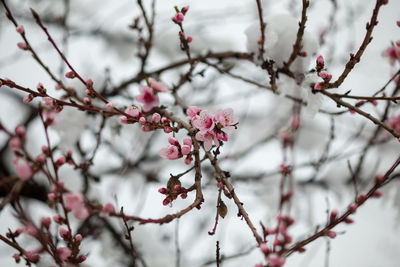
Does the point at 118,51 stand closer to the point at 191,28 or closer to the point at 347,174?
the point at 191,28

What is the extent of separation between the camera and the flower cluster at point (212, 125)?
2.50 ft

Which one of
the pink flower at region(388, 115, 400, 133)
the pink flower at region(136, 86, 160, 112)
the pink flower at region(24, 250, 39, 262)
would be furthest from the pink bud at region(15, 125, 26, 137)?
the pink flower at region(388, 115, 400, 133)

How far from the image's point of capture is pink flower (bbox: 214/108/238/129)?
30.0 inches

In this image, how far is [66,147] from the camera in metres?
1.62

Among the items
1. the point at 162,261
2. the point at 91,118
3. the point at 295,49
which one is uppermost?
the point at 91,118

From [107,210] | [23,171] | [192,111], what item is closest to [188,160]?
[192,111]

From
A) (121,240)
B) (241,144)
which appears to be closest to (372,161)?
(241,144)

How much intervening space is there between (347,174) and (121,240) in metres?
2.38

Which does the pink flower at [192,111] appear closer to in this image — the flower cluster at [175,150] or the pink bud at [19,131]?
the flower cluster at [175,150]

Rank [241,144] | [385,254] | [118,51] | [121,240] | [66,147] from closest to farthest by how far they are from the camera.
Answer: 1. [66,147]
2. [121,240]
3. [118,51]
4. [241,144]
5. [385,254]

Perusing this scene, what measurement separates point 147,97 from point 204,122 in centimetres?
20

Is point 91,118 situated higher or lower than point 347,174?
lower

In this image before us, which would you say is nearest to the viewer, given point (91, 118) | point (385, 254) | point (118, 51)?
point (91, 118)

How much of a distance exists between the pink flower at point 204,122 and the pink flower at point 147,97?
0.47 ft
